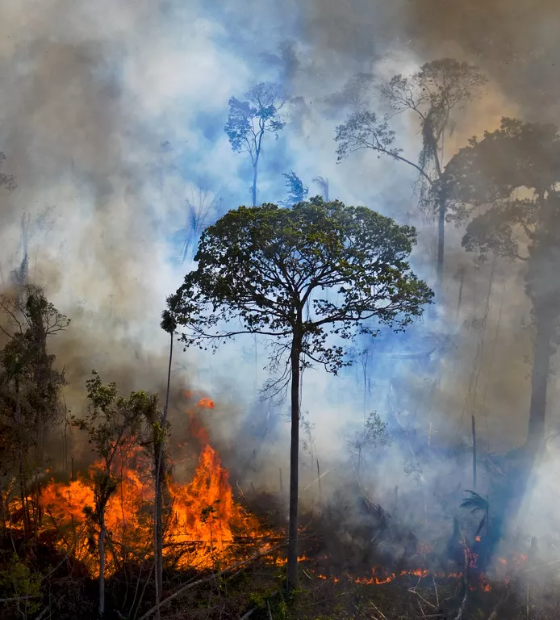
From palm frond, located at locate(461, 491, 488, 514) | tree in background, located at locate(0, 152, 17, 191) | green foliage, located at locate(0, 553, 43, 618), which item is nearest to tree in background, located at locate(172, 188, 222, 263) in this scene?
tree in background, located at locate(0, 152, 17, 191)

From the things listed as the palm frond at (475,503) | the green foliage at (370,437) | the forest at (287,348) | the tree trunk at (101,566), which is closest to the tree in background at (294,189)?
the forest at (287,348)

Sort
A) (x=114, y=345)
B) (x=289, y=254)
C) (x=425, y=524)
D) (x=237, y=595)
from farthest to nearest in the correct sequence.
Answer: (x=114, y=345) → (x=425, y=524) → (x=237, y=595) → (x=289, y=254)

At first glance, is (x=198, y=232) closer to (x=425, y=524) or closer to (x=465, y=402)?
(x=465, y=402)

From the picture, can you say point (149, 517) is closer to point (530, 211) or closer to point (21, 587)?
point (21, 587)

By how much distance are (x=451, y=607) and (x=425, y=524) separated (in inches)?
175

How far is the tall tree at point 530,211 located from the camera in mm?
21625

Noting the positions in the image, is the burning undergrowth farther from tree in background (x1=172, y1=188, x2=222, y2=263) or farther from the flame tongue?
tree in background (x1=172, y1=188, x2=222, y2=263)

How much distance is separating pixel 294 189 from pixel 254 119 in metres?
4.47

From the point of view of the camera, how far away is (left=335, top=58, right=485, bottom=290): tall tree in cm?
2614

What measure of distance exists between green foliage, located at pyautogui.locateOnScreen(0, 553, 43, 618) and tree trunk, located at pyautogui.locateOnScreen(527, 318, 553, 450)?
19.5m

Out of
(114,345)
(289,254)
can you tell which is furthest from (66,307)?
(289,254)

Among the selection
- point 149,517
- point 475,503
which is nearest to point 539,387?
point 475,503

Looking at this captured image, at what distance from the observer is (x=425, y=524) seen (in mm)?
19266

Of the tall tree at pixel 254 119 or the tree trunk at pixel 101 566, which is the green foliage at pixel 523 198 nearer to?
the tall tree at pixel 254 119
